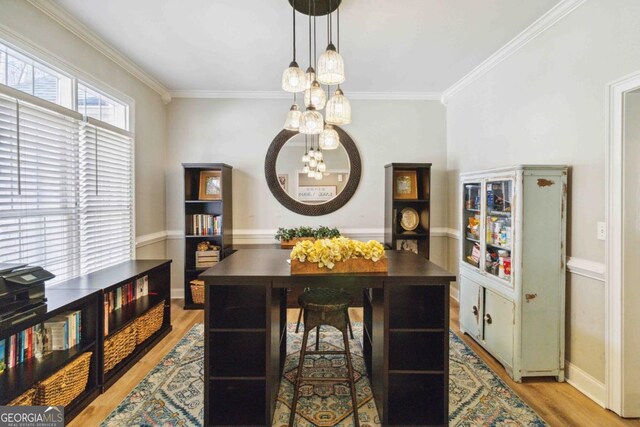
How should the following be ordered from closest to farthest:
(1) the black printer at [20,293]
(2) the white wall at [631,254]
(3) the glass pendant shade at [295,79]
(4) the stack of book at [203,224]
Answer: (1) the black printer at [20,293]
(3) the glass pendant shade at [295,79]
(2) the white wall at [631,254]
(4) the stack of book at [203,224]

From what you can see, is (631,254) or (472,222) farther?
(472,222)

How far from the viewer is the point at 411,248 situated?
4207mm

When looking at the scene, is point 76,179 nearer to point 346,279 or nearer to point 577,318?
point 346,279

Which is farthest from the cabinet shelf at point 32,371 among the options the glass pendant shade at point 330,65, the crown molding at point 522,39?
the crown molding at point 522,39

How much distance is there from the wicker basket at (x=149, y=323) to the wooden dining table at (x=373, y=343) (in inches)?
45.1

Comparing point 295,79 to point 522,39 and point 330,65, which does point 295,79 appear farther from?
point 522,39

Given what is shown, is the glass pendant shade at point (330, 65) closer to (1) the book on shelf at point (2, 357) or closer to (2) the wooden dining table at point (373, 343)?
(2) the wooden dining table at point (373, 343)

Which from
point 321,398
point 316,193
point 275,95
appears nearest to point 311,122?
point 321,398

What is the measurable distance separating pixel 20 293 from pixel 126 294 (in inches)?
47.3

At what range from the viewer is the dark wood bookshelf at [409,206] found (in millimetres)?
4051

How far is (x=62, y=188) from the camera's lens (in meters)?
2.54

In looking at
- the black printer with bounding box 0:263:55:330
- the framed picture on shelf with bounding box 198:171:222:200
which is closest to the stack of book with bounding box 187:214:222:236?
the framed picture on shelf with bounding box 198:171:222:200

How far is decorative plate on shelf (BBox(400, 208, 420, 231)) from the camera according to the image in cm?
421

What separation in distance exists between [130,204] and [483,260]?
3598 mm
